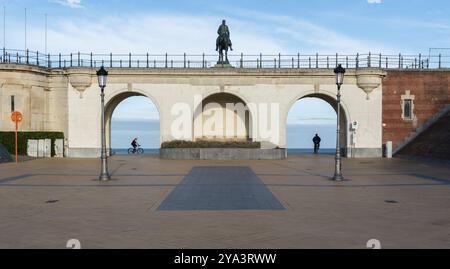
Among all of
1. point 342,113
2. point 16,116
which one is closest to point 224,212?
point 16,116

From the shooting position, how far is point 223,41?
113 feet

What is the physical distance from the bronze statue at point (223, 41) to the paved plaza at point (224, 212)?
18.2 meters

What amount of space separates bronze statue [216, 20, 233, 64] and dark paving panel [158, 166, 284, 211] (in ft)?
56.0

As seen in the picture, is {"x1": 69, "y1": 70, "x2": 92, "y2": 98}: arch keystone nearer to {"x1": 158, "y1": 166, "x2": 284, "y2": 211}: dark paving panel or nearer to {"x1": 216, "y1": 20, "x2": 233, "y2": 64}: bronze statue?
{"x1": 216, "y1": 20, "x2": 233, "y2": 64}: bronze statue

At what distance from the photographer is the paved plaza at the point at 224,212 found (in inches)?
319

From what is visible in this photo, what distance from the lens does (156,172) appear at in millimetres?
21328

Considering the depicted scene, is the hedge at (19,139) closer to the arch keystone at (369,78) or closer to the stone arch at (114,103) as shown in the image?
the stone arch at (114,103)

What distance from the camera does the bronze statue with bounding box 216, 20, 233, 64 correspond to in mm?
34625

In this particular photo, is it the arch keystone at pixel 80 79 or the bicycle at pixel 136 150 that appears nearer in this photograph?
the arch keystone at pixel 80 79

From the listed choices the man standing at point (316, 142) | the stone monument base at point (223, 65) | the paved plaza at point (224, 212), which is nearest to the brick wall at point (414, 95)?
the man standing at point (316, 142)

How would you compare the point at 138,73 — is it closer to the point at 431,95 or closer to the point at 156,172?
the point at 156,172

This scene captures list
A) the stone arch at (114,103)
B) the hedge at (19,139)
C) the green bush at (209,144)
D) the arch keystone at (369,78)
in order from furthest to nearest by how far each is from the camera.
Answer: the stone arch at (114,103), the arch keystone at (369,78), the hedge at (19,139), the green bush at (209,144)

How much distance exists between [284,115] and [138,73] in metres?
11.3
